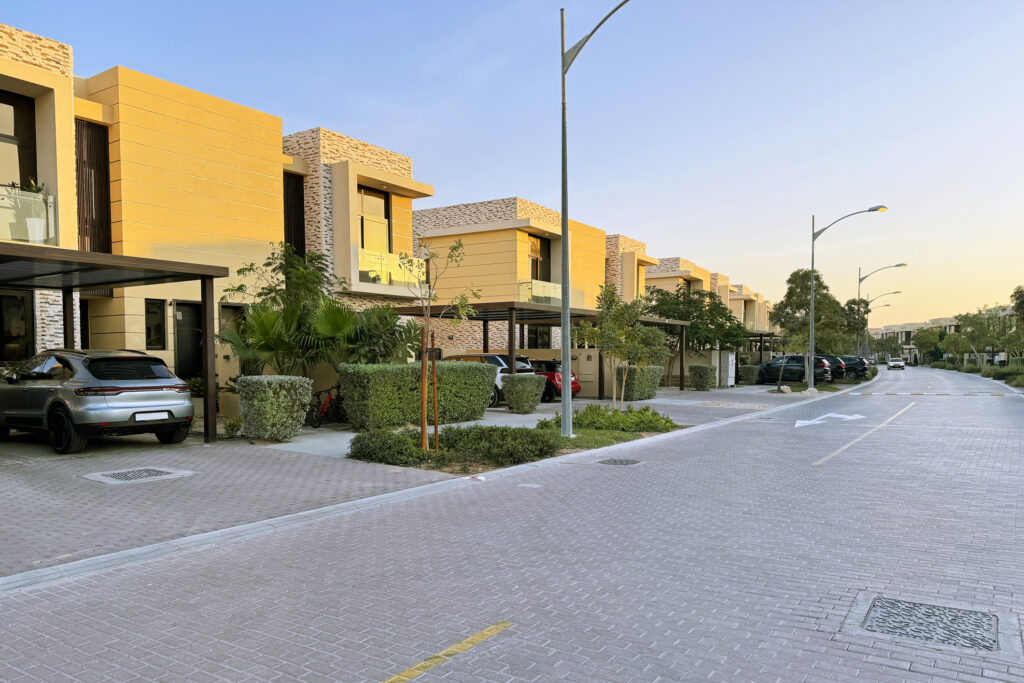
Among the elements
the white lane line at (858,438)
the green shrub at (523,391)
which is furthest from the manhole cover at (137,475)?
the green shrub at (523,391)

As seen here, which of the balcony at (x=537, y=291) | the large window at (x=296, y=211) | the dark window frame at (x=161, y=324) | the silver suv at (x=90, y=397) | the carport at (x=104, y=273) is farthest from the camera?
the balcony at (x=537, y=291)

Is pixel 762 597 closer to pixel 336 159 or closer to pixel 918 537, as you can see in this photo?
pixel 918 537

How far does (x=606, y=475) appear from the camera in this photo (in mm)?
9766

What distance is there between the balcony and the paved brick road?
21.0 metres

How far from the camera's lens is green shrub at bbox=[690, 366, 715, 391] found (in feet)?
103

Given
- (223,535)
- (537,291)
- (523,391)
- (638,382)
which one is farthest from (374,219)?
(223,535)

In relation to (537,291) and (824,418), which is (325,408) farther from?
(537,291)

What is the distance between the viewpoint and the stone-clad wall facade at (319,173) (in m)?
22.9

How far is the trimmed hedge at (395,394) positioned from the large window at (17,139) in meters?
9.24

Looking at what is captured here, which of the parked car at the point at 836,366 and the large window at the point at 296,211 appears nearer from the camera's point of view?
the large window at the point at 296,211

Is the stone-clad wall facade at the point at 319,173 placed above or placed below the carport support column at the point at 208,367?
above

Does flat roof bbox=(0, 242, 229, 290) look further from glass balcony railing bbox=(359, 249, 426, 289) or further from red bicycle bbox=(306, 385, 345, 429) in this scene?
glass balcony railing bbox=(359, 249, 426, 289)

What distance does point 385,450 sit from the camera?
418 inches

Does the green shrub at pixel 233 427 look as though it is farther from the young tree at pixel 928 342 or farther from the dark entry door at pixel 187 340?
the young tree at pixel 928 342
